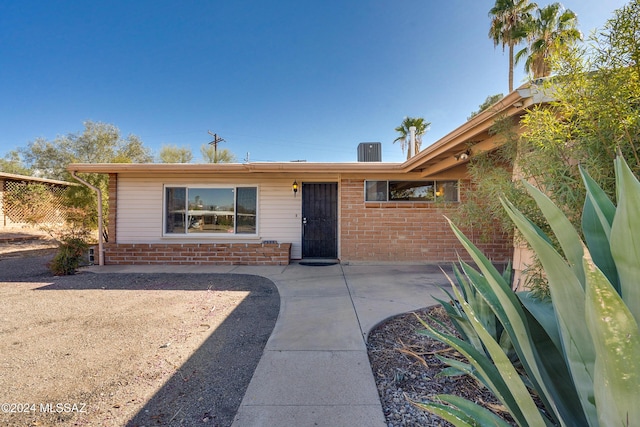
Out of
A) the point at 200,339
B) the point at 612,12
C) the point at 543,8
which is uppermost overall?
the point at 543,8

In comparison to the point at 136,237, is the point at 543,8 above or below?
above

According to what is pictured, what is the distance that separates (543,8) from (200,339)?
1560 centimetres

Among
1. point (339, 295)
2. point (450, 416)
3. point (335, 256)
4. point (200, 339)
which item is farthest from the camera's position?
point (335, 256)

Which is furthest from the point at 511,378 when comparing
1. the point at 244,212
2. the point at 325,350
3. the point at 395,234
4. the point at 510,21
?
the point at 510,21

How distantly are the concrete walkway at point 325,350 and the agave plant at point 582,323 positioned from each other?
3.23 feet

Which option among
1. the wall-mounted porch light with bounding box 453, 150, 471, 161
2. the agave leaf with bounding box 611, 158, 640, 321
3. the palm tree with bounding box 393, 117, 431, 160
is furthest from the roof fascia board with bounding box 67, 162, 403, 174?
the palm tree with bounding box 393, 117, 431, 160

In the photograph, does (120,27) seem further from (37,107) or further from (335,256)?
(37,107)

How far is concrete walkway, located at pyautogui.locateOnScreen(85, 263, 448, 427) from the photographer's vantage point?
172 cm

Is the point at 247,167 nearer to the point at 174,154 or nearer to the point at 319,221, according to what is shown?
the point at 319,221

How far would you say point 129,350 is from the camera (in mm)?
2611

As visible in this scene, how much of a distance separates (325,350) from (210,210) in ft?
18.7

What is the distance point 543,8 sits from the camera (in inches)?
402

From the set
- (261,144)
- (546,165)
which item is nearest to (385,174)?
(546,165)

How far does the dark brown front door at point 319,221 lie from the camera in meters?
7.29
